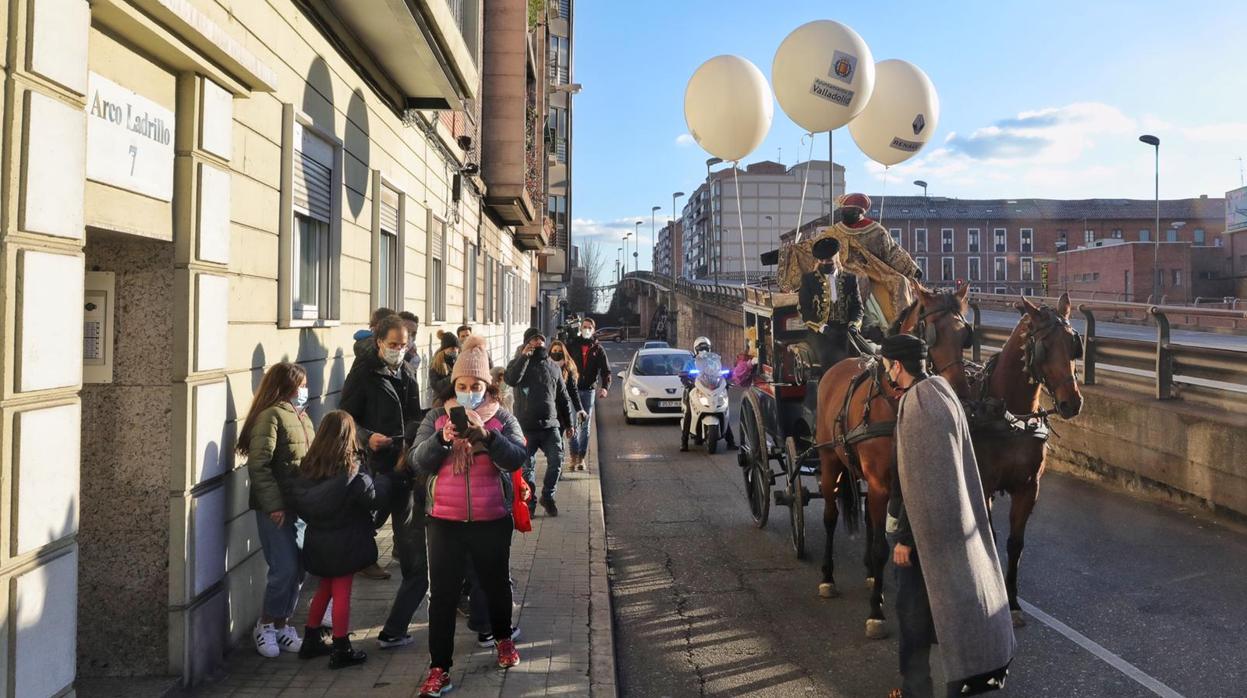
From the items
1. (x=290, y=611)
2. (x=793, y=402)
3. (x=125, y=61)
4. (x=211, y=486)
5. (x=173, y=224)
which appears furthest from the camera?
(x=793, y=402)

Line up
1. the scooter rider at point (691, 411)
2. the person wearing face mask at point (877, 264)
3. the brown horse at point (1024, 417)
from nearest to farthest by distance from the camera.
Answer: the brown horse at point (1024, 417) → the person wearing face mask at point (877, 264) → the scooter rider at point (691, 411)

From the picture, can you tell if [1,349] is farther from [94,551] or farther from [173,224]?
[94,551]

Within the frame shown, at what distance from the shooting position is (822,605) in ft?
20.1

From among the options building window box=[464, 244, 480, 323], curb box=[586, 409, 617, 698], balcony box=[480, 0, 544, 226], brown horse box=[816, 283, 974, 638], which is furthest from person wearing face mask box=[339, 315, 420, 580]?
balcony box=[480, 0, 544, 226]

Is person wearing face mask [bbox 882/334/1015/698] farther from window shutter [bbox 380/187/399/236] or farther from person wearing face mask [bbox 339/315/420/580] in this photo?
window shutter [bbox 380/187/399/236]

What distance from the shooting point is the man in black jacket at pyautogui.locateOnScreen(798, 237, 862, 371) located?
279 inches

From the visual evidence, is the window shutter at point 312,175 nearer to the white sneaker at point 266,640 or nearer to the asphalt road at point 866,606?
the white sneaker at point 266,640

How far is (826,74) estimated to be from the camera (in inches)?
367

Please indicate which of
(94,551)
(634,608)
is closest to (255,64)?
(94,551)

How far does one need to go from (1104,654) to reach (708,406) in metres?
9.15

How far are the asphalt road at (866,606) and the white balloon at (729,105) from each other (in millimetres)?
4180

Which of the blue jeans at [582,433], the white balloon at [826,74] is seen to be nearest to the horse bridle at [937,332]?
the white balloon at [826,74]

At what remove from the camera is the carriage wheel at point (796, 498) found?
704 cm

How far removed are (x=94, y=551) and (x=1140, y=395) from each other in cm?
1042
